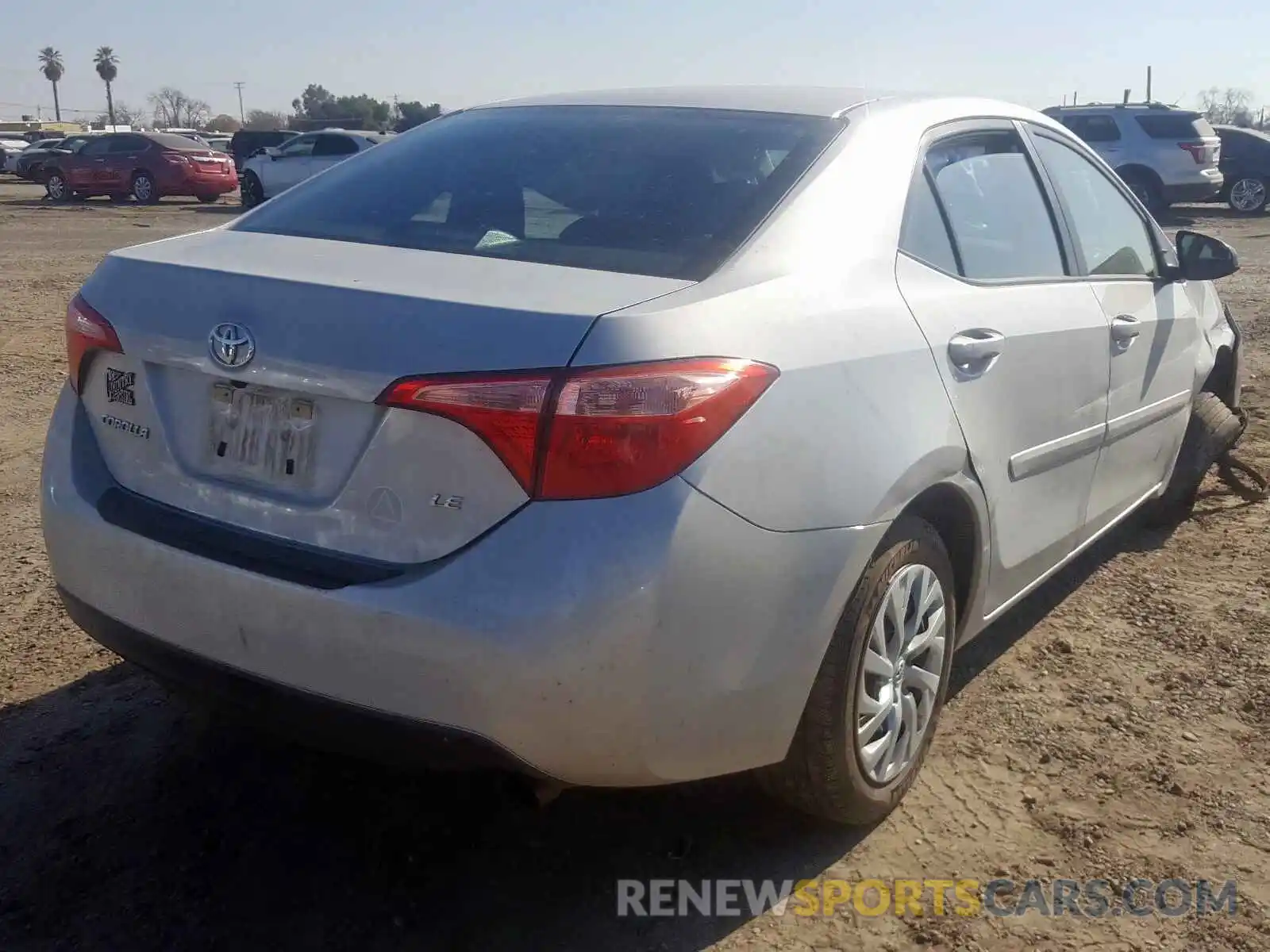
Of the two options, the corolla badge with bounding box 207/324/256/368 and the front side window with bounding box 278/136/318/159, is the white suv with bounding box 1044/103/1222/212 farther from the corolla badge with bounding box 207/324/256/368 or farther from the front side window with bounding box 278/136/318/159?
the corolla badge with bounding box 207/324/256/368

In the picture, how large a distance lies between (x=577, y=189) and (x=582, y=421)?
0.98m

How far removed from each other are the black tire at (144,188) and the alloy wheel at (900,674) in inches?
1005

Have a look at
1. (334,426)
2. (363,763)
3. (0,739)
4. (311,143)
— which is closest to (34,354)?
(0,739)

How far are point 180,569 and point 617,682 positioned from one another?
89 cm

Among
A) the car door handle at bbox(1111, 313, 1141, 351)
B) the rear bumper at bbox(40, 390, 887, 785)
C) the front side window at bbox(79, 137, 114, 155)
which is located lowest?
the rear bumper at bbox(40, 390, 887, 785)

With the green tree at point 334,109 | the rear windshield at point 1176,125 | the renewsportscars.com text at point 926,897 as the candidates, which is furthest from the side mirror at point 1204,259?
the green tree at point 334,109

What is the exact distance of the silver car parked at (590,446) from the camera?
2.10 m

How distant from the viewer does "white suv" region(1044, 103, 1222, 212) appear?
19.6 meters

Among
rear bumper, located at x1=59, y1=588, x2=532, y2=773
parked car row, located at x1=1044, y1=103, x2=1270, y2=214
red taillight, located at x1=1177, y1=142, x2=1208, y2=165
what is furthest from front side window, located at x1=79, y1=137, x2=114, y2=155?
rear bumper, located at x1=59, y1=588, x2=532, y2=773

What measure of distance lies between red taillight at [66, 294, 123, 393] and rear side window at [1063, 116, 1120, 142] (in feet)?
65.3

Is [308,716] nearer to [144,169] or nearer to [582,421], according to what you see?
[582,421]

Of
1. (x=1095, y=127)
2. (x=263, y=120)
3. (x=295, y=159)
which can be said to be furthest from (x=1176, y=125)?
(x=263, y=120)

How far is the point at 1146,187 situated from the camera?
65.9ft

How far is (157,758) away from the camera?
3.05m
